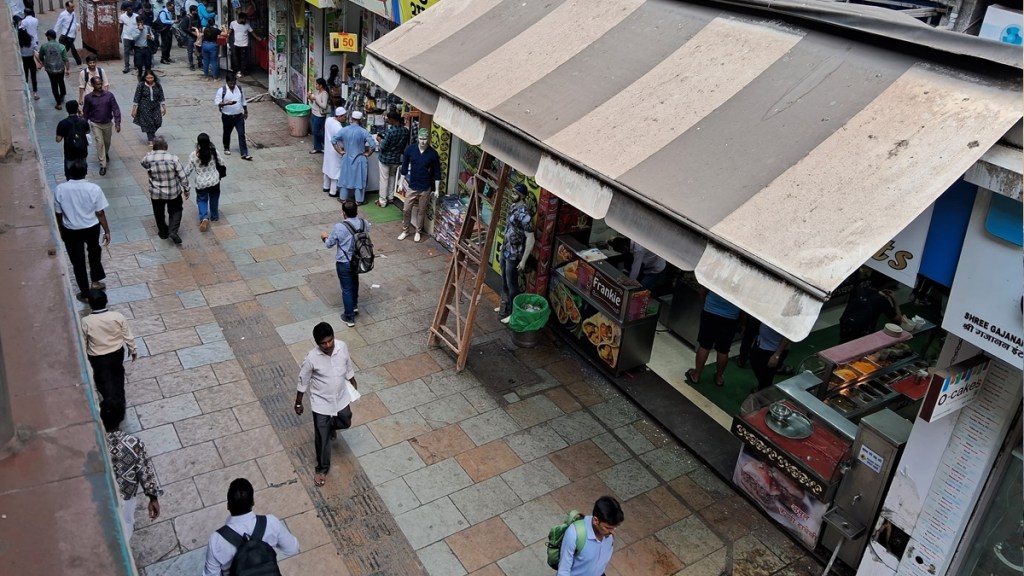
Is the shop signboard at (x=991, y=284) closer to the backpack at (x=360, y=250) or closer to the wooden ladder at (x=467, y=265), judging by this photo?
the wooden ladder at (x=467, y=265)

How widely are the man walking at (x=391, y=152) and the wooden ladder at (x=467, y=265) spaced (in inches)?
133

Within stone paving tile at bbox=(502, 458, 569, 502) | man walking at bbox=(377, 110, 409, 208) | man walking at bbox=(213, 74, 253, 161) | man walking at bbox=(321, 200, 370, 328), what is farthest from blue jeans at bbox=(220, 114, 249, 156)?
stone paving tile at bbox=(502, 458, 569, 502)

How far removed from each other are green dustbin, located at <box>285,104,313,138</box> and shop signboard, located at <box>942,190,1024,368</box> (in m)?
13.5

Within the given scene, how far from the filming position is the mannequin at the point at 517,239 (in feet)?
31.1

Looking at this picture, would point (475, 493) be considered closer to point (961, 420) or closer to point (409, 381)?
point (409, 381)

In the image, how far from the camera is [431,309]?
10.2 m

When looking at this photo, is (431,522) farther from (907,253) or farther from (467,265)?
(907,253)

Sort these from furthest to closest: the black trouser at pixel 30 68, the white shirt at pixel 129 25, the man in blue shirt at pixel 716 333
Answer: the white shirt at pixel 129 25, the black trouser at pixel 30 68, the man in blue shirt at pixel 716 333

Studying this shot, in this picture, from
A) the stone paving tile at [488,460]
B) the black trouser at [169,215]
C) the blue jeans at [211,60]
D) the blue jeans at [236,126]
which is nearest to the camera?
the stone paving tile at [488,460]

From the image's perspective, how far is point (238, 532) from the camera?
4.91 m

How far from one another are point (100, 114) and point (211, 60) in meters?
7.03

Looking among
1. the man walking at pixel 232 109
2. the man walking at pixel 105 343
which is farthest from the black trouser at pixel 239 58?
the man walking at pixel 105 343

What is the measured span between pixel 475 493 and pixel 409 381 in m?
1.89

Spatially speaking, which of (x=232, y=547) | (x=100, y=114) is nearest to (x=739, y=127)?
(x=232, y=547)
